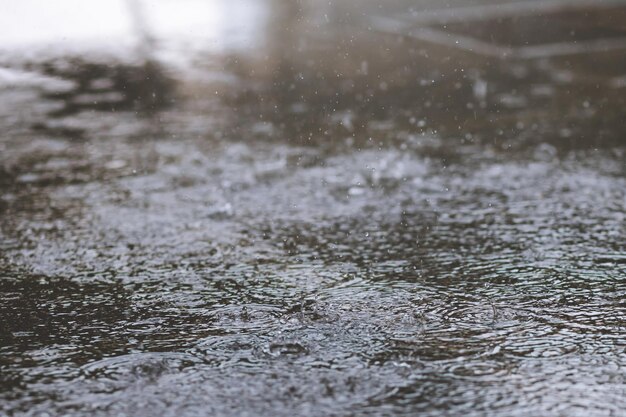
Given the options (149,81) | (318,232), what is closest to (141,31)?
(149,81)

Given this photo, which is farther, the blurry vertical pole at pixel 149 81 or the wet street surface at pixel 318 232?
the blurry vertical pole at pixel 149 81

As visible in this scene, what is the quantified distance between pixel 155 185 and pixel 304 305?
1.77 meters

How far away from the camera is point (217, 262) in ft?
11.7

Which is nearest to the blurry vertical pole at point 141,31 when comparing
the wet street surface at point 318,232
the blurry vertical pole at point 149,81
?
the blurry vertical pole at point 149,81

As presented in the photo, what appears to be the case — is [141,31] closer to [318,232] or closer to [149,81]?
[149,81]

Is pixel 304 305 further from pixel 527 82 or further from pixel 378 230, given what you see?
pixel 527 82

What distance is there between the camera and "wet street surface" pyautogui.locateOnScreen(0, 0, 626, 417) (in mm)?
2590

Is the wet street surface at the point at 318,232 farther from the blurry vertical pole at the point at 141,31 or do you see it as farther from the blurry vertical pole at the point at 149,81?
the blurry vertical pole at the point at 141,31

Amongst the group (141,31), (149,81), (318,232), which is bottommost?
(318,232)

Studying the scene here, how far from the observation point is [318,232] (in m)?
3.88

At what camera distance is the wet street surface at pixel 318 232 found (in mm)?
2590

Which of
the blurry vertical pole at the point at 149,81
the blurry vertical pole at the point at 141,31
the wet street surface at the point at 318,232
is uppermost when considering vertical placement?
the blurry vertical pole at the point at 141,31

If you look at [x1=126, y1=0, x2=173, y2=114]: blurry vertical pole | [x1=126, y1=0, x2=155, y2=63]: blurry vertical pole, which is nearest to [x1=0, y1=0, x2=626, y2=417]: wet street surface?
[x1=126, y1=0, x2=173, y2=114]: blurry vertical pole

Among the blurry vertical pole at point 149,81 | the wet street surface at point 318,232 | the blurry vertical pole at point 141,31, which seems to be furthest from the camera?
the blurry vertical pole at point 141,31
